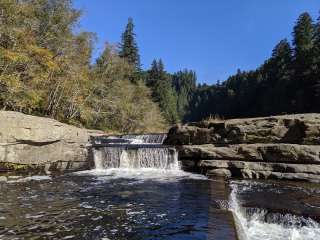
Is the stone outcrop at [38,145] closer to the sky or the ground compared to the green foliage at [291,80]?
closer to the ground

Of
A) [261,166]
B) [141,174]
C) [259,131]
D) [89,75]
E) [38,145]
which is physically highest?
[89,75]

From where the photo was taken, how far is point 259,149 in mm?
15305

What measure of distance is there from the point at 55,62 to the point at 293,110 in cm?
3595

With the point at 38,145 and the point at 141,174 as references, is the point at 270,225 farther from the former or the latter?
the point at 38,145

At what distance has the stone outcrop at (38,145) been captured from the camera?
15141 mm

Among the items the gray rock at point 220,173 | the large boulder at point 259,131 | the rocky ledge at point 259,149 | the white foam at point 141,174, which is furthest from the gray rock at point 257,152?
the white foam at point 141,174

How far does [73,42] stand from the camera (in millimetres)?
29156

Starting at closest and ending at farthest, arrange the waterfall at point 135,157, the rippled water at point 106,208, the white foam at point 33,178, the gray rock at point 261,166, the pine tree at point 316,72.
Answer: the rippled water at point 106,208, the gray rock at point 261,166, the white foam at point 33,178, the waterfall at point 135,157, the pine tree at point 316,72

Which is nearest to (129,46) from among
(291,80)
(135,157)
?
(291,80)

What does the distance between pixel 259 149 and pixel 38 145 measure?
10.6 meters

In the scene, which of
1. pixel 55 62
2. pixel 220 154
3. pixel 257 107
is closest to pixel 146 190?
pixel 220 154

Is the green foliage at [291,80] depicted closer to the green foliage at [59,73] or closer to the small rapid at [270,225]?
the green foliage at [59,73]

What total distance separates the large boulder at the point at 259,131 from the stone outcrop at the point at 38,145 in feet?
19.6

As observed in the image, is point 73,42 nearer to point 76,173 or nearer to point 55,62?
point 55,62
